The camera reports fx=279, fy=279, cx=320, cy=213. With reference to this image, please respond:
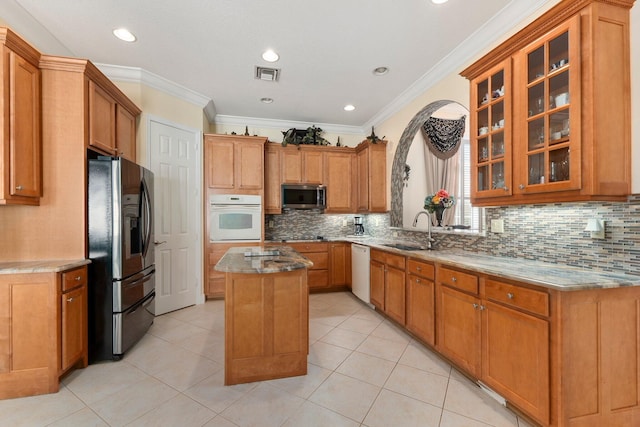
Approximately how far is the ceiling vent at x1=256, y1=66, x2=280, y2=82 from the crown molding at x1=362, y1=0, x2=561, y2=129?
1.70m

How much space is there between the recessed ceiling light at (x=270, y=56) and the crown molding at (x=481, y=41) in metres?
1.72

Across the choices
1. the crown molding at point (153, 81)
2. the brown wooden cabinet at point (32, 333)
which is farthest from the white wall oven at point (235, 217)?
the brown wooden cabinet at point (32, 333)

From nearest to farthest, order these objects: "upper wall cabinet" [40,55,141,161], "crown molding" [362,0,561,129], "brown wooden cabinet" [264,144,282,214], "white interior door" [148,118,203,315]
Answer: "crown molding" [362,0,561,129] < "upper wall cabinet" [40,55,141,161] < "white interior door" [148,118,203,315] < "brown wooden cabinet" [264,144,282,214]

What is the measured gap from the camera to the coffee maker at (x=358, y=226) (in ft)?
17.0

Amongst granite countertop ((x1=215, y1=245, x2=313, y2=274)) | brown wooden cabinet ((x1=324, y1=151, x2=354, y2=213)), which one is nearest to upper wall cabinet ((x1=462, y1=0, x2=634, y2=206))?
granite countertop ((x1=215, y1=245, x2=313, y2=274))

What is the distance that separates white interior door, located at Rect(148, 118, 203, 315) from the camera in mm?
3510

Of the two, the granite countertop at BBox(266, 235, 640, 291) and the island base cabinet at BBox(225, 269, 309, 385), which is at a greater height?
the granite countertop at BBox(266, 235, 640, 291)

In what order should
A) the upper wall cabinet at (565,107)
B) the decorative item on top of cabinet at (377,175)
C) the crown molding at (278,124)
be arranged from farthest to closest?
the crown molding at (278,124), the decorative item on top of cabinet at (377,175), the upper wall cabinet at (565,107)

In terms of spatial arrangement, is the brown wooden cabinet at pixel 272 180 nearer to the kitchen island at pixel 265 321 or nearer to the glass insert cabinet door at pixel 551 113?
the kitchen island at pixel 265 321

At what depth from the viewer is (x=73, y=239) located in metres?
2.34

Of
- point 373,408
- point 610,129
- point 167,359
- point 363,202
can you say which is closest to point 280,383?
point 373,408

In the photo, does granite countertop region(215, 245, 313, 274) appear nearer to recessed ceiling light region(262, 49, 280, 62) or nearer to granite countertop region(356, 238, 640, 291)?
granite countertop region(356, 238, 640, 291)

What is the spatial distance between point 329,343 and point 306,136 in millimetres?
3373

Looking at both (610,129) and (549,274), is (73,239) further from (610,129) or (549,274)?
(610,129)
